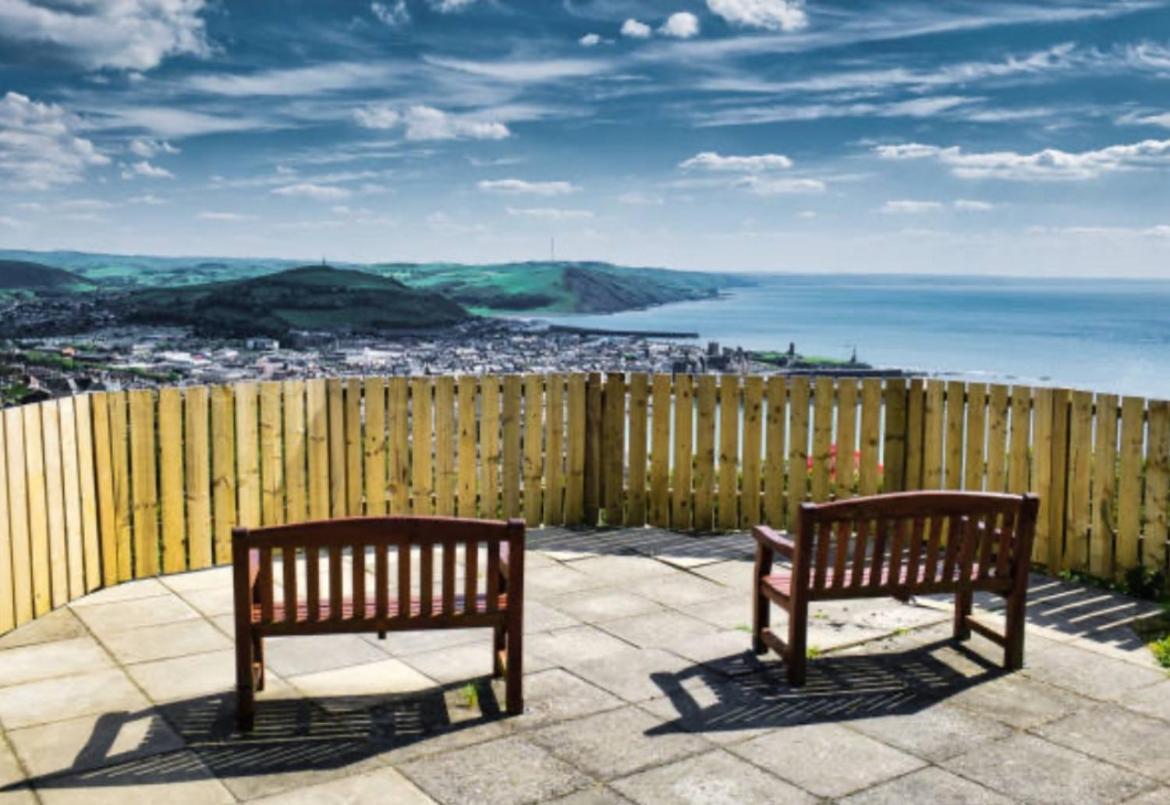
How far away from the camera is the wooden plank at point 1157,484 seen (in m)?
7.74

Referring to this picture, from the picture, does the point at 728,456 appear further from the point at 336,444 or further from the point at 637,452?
the point at 336,444

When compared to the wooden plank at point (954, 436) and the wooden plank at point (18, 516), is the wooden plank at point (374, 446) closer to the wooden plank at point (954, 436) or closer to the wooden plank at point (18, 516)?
the wooden plank at point (18, 516)

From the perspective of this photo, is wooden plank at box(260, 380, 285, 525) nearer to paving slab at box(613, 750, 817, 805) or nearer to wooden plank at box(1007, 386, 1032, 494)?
paving slab at box(613, 750, 817, 805)

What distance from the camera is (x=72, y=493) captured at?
741 cm

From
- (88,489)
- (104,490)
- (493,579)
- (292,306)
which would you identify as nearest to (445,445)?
(104,490)

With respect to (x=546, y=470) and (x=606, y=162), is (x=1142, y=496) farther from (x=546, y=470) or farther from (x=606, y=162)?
(x=606, y=162)

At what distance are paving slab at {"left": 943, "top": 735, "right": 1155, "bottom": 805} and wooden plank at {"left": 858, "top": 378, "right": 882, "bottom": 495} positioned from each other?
15.1 feet

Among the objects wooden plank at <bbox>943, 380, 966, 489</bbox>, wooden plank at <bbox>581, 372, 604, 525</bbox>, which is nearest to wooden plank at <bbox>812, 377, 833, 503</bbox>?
wooden plank at <bbox>943, 380, 966, 489</bbox>

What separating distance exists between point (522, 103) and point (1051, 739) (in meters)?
62.9

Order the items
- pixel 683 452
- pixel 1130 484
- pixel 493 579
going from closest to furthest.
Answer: pixel 493 579, pixel 1130 484, pixel 683 452

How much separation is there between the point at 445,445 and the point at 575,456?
118cm

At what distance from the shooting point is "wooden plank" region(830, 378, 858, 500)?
9461 millimetres

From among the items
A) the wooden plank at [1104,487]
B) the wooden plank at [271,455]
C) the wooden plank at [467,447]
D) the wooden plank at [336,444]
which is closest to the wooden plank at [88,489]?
the wooden plank at [271,455]

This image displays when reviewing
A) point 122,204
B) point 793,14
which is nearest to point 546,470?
point 793,14
